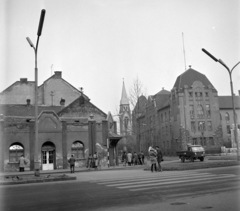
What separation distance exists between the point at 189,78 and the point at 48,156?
148ft

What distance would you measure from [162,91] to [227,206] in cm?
8008

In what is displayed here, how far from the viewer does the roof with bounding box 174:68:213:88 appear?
232 feet

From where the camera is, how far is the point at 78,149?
36.7 m

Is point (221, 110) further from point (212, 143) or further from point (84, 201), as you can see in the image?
point (84, 201)

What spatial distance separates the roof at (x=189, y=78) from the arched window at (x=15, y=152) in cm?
4447

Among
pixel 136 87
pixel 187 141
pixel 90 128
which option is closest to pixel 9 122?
pixel 90 128

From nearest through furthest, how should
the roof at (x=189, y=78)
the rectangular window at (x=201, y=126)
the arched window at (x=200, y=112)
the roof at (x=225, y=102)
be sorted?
the rectangular window at (x=201, y=126) → the arched window at (x=200, y=112) → the roof at (x=189, y=78) → the roof at (x=225, y=102)

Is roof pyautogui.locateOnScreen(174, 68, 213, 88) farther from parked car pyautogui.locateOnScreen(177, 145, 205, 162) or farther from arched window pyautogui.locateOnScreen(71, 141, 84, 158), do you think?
arched window pyautogui.locateOnScreen(71, 141, 84, 158)

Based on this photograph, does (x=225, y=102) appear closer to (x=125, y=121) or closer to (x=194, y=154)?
(x=125, y=121)

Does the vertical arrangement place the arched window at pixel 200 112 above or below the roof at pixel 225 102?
below

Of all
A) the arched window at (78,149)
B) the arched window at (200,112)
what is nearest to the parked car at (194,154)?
the arched window at (78,149)

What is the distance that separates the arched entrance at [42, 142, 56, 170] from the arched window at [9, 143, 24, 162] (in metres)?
2.52

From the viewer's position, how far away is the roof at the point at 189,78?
70562mm

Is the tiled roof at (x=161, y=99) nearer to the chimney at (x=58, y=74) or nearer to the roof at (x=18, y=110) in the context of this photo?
the chimney at (x=58, y=74)
